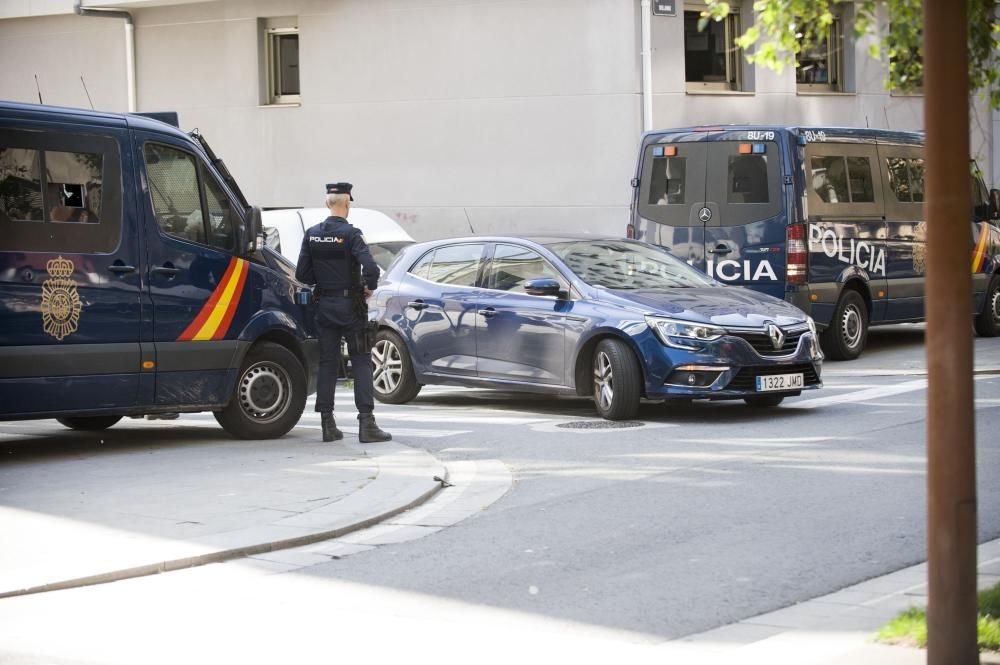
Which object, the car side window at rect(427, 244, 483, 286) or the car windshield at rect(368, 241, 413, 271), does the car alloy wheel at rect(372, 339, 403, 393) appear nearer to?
the car side window at rect(427, 244, 483, 286)

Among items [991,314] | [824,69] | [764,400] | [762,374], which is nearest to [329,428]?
[762,374]

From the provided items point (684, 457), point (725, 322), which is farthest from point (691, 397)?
point (684, 457)

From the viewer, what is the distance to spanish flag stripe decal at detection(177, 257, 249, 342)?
11.2m

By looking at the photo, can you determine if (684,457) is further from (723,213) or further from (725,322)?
(723,213)

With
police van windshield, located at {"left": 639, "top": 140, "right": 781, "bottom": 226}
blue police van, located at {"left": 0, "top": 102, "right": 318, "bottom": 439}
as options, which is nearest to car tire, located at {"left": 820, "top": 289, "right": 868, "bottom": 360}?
police van windshield, located at {"left": 639, "top": 140, "right": 781, "bottom": 226}

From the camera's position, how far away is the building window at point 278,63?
86.9 ft

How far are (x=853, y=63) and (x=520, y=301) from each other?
14.2 m

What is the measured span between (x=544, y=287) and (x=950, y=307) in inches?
330

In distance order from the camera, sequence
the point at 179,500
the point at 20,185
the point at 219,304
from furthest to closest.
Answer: the point at 219,304, the point at 20,185, the point at 179,500

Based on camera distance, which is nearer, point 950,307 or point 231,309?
point 950,307

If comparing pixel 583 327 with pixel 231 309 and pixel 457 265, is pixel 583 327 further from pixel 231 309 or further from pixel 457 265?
pixel 231 309

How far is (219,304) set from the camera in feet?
37.2

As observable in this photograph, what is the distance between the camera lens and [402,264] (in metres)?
14.8

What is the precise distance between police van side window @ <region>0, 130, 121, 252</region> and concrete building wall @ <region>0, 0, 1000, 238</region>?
44.0 feet
